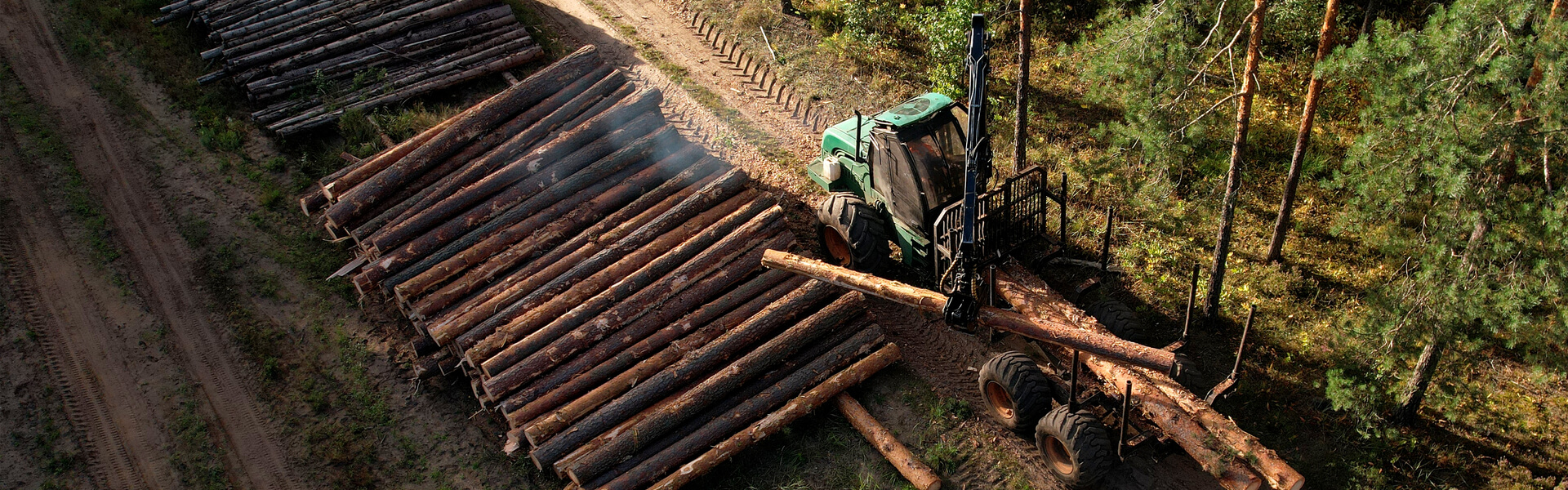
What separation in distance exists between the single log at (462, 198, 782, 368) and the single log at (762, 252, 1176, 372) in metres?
1.56

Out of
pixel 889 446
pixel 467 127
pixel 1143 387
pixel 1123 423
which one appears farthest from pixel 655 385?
pixel 1143 387

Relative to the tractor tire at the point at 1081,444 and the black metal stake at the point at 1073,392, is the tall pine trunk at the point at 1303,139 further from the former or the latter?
the tractor tire at the point at 1081,444

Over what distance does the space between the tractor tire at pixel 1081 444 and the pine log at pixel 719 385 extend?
2896mm

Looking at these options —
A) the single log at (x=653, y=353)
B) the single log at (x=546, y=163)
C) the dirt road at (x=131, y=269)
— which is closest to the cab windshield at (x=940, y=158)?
the single log at (x=653, y=353)

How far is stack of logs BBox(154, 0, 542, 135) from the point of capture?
1683 cm

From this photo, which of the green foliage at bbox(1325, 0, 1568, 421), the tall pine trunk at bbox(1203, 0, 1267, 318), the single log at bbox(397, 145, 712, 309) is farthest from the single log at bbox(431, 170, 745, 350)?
the green foliage at bbox(1325, 0, 1568, 421)

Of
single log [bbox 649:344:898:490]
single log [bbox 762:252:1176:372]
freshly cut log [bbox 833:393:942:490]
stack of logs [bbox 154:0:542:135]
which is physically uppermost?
stack of logs [bbox 154:0:542:135]

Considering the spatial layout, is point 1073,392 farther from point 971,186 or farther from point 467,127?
point 467,127

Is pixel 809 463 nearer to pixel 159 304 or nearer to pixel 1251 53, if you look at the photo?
pixel 1251 53

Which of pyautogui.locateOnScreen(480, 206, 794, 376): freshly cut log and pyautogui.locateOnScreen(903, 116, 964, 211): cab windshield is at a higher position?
pyautogui.locateOnScreen(903, 116, 964, 211): cab windshield

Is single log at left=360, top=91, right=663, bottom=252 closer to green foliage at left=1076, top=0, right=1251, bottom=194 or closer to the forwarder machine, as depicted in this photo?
the forwarder machine

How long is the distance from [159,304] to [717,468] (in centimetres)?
850

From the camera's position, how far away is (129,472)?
11.4 m

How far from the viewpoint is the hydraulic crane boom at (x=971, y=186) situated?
8.75m
